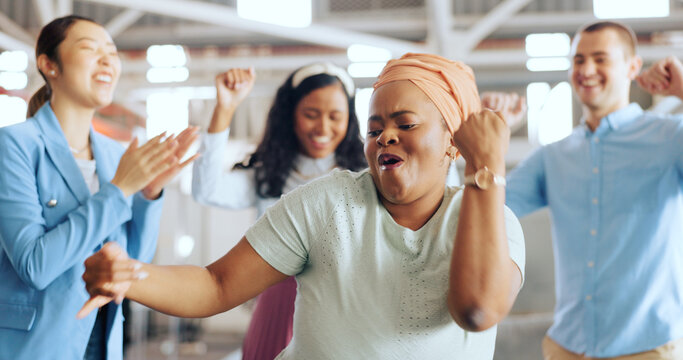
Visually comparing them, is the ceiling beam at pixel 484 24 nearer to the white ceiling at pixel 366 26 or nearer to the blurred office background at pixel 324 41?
the blurred office background at pixel 324 41

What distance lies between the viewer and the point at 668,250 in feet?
7.96

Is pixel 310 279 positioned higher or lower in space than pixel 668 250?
higher

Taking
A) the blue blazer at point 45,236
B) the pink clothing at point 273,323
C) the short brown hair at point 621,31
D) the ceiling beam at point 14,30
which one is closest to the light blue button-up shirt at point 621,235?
the short brown hair at point 621,31

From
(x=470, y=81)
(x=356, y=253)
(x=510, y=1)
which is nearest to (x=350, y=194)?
(x=356, y=253)

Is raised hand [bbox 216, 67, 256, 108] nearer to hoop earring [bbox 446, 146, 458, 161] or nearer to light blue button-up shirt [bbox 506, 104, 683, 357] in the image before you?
hoop earring [bbox 446, 146, 458, 161]

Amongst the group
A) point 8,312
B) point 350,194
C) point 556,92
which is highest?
point 350,194

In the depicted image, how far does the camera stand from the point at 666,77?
8.46 feet

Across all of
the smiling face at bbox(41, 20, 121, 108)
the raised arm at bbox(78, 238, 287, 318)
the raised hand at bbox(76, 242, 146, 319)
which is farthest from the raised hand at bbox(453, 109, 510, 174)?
the smiling face at bbox(41, 20, 121, 108)

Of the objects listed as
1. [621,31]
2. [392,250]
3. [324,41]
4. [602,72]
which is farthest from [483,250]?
[324,41]

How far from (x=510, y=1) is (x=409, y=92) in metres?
5.00

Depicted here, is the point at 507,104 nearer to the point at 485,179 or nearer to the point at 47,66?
the point at 485,179

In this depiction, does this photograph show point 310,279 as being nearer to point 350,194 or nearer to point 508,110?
point 350,194

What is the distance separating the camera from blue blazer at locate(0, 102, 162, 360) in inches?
71.7

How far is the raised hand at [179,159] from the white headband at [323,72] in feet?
2.29
